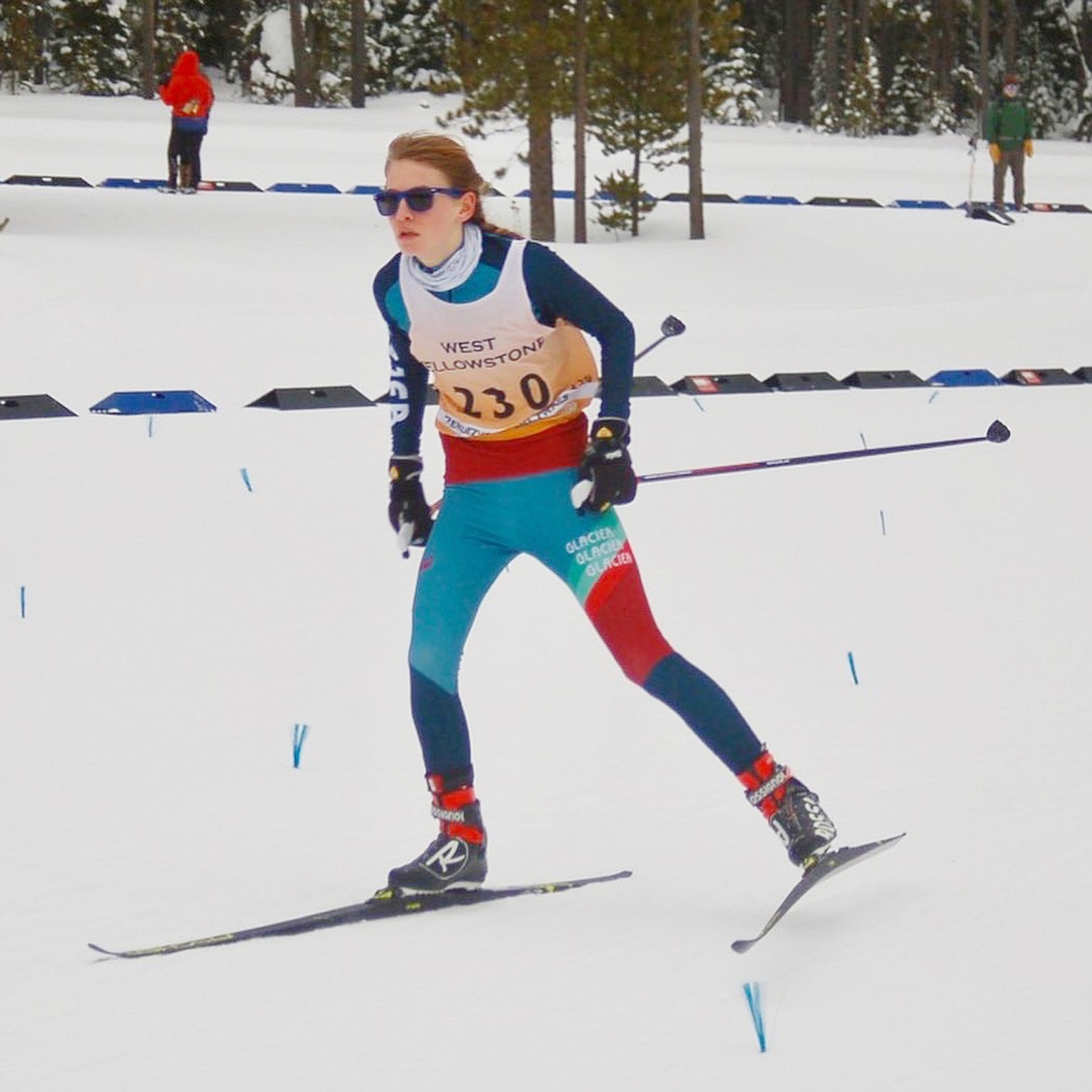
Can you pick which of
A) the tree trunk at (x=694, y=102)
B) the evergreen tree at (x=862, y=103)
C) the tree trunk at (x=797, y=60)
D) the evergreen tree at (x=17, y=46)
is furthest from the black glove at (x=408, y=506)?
the tree trunk at (x=797, y=60)

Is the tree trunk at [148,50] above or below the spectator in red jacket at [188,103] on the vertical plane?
above

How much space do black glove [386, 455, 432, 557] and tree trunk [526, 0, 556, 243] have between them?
48.4ft

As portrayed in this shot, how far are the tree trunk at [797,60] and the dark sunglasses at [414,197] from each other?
41.5 meters

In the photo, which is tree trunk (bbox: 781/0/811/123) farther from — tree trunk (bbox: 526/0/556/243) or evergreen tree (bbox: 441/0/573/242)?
evergreen tree (bbox: 441/0/573/242)

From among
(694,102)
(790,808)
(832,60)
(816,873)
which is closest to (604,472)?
(790,808)

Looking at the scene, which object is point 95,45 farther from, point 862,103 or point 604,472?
point 604,472

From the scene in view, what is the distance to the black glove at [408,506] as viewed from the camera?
4.32 metres

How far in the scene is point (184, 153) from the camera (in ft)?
66.9

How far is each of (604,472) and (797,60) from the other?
139ft

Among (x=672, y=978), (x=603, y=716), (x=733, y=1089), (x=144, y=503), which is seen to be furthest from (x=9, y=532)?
(x=733, y=1089)

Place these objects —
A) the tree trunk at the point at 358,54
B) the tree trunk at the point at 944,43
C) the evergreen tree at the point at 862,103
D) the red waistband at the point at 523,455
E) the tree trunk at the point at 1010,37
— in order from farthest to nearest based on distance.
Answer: the tree trunk at the point at 944,43 < the tree trunk at the point at 1010,37 < the evergreen tree at the point at 862,103 < the tree trunk at the point at 358,54 < the red waistband at the point at 523,455

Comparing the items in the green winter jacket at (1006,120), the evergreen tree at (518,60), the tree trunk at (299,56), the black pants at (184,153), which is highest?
the tree trunk at (299,56)

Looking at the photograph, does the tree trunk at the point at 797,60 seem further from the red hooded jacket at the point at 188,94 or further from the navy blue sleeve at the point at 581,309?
the navy blue sleeve at the point at 581,309

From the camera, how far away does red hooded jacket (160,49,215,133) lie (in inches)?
725
